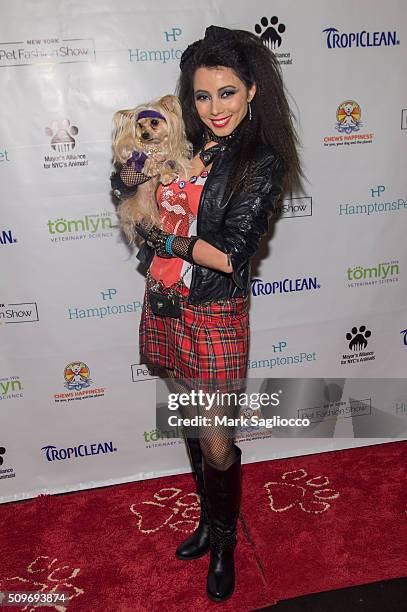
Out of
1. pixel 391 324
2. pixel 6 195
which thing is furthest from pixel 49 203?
pixel 391 324

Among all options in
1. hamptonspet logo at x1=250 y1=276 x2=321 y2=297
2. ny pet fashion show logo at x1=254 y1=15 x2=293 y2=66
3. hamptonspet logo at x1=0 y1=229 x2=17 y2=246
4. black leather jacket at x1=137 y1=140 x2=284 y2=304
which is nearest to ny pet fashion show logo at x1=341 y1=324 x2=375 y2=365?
hamptonspet logo at x1=250 y1=276 x2=321 y2=297

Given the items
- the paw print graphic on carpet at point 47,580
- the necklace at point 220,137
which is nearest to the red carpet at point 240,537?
the paw print graphic on carpet at point 47,580

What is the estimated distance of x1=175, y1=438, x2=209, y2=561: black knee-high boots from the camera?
7.74ft

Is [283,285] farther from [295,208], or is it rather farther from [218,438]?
[218,438]

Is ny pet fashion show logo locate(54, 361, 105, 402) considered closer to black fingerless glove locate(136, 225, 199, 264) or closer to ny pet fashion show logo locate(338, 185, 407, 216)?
black fingerless glove locate(136, 225, 199, 264)

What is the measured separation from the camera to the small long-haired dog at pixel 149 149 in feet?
6.03

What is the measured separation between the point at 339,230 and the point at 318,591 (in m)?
1.72

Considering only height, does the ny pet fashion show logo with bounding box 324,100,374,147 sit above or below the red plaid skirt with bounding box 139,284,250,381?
above

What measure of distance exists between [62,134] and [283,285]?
1337 millimetres

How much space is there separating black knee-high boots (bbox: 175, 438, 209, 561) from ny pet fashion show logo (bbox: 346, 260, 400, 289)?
4.21ft

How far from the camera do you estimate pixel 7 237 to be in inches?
101

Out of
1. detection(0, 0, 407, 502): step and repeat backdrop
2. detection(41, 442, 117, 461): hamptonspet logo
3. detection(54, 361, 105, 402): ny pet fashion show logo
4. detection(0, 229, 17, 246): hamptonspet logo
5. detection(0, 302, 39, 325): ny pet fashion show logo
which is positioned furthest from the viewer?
detection(41, 442, 117, 461): hamptonspet logo

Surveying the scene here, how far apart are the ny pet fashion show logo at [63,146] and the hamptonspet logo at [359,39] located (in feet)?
4.16

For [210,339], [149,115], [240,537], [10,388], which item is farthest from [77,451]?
[149,115]
